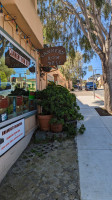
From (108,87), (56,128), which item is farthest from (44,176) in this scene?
(108,87)

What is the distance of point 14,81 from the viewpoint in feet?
13.0

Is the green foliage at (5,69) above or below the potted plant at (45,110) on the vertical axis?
above

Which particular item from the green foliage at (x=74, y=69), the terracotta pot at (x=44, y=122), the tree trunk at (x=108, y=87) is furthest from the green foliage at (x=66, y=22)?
the green foliage at (x=74, y=69)

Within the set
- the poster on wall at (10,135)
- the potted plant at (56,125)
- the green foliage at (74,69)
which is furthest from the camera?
the green foliage at (74,69)

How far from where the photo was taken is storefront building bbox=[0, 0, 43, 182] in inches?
119

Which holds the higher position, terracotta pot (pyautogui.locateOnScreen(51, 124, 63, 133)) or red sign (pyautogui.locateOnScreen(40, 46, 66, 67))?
red sign (pyautogui.locateOnScreen(40, 46, 66, 67))

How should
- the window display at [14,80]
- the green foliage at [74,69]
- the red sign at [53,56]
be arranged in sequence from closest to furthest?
the window display at [14,80] → the red sign at [53,56] → the green foliage at [74,69]

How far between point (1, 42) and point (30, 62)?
1990 millimetres

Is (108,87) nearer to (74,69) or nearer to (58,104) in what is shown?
(58,104)

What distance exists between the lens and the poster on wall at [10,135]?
2787 mm

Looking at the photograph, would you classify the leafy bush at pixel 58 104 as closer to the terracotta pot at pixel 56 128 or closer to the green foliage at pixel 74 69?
the terracotta pot at pixel 56 128

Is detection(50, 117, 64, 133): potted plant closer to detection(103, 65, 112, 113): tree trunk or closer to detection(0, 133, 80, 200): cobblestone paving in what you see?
detection(0, 133, 80, 200): cobblestone paving

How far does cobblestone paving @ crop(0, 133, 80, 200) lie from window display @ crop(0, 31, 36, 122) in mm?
1075

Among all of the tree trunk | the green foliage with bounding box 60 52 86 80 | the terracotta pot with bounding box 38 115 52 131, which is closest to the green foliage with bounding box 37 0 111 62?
the tree trunk
